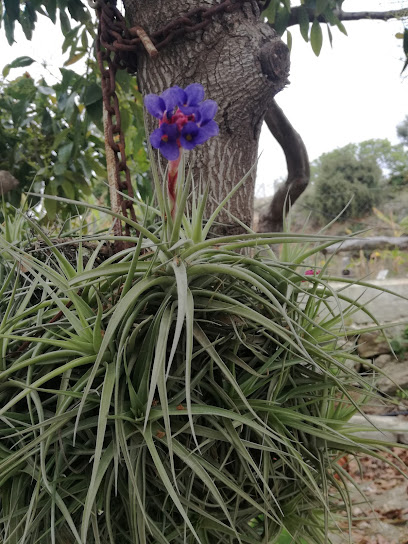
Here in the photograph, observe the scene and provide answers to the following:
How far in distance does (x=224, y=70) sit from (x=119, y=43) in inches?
7.3

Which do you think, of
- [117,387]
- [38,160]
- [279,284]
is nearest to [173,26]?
[279,284]

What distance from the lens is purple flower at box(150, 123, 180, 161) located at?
19.4 inches

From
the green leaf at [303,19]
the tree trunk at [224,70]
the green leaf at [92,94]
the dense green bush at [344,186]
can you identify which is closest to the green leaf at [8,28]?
the green leaf at [92,94]

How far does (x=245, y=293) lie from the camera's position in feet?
1.62

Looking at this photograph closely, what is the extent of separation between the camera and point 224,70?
0.77m

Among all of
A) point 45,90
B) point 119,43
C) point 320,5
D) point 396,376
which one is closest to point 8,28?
point 45,90

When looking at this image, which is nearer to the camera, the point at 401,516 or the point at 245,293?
the point at 245,293

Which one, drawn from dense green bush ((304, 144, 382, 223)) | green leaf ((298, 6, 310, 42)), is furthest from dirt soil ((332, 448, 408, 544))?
dense green bush ((304, 144, 382, 223))

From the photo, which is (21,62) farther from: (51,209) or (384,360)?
(384,360)

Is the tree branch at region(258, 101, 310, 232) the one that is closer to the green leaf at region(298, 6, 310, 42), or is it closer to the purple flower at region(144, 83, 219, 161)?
the green leaf at region(298, 6, 310, 42)

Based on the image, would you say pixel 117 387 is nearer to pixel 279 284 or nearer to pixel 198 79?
pixel 279 284

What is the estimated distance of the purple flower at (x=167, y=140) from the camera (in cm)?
49

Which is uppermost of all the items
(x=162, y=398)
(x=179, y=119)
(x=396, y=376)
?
(x=179, y=119)

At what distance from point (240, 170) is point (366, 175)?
9965 mm
